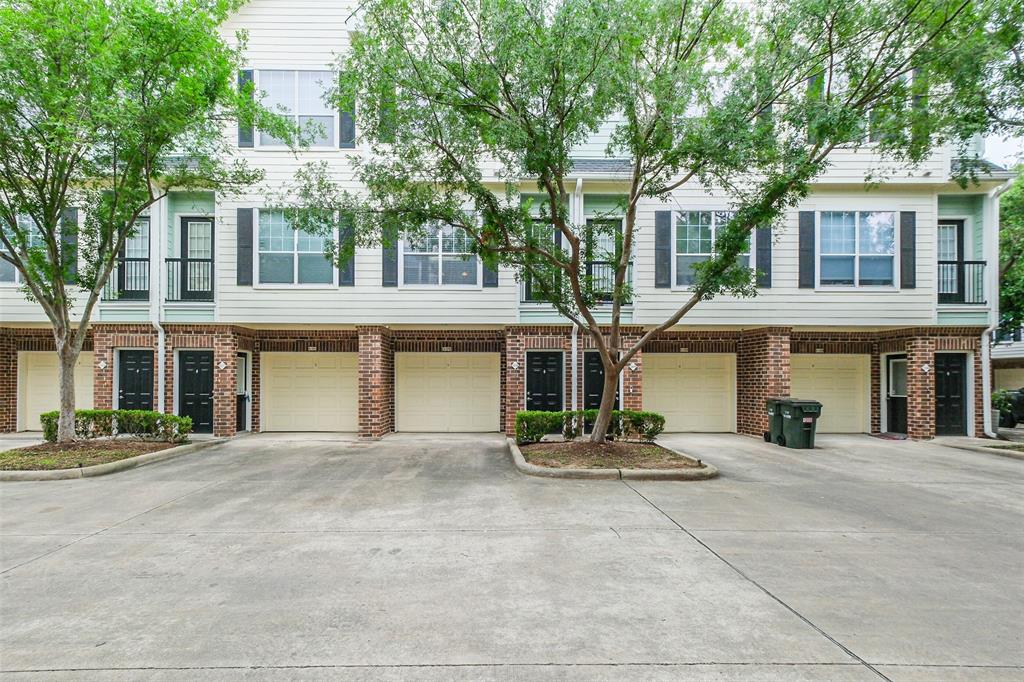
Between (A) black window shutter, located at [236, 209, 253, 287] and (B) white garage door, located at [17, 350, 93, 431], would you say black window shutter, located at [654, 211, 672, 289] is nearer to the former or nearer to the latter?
(A) black window shutter, located at [236, 209, 253, 287]

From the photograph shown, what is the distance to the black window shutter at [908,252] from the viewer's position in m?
12.4

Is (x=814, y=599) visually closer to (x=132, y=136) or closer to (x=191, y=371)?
(x=132, y=136)

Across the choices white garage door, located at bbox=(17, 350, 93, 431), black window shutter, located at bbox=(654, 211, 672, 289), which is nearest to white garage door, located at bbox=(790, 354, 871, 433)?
black window shutter, located at bbox=(654, 211, 672, 289)

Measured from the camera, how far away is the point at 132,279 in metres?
12.6

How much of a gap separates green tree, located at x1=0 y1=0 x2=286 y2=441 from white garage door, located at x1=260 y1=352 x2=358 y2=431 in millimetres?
4651

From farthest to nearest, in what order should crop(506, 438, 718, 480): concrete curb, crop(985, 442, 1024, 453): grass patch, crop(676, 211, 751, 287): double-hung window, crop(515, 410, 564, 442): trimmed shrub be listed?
1. crop(676, 211, 751, 287): double-hung window
2. crop(515, 410, 564, 442): trimmed shrub
3. crop(985, 442, 1024, 453): grass patch
4. crop(506, 438, 718, 480): concrete curb

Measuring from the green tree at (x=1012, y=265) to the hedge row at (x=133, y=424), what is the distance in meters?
21.4

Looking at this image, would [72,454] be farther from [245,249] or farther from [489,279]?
[489,279]

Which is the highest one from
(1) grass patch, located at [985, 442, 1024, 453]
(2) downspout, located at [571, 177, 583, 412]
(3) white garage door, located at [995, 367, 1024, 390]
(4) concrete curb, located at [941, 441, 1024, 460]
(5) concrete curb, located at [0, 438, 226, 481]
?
(2) downspout, located at [571, 177, 583, 412]

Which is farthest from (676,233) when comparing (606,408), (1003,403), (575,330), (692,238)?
(1003,403)

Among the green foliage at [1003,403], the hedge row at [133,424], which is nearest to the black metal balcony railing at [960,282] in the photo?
the green foliage at [1003,403]

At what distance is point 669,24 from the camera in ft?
27.1

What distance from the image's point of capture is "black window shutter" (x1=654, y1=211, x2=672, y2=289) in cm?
1260

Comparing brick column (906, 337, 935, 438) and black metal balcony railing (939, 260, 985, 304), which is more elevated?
black metal balcony railing (939, 260, 985, 304)
